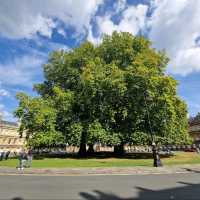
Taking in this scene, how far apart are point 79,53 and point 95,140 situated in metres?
15.4

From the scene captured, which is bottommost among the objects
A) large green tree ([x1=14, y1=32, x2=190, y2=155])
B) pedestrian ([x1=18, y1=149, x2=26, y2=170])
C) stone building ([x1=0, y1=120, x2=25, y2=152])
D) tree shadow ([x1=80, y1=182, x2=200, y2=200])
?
tree shadow ([x1=80, y1=182, x2=200, y2=200])

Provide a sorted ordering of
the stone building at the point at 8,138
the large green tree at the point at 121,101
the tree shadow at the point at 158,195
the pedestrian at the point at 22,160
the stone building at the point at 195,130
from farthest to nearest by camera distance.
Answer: the stone building at the point at 195,130 → the stone building at the point at 8,138 → the large green tree at the point at 121,101 → the pedestrian at the point at 22,160 → the tree shadow at the point at 158,195

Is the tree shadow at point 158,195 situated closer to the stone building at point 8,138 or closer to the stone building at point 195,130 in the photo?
the stone building at point 8,138

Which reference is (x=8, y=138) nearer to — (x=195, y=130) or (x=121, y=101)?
(x=195, y=130)

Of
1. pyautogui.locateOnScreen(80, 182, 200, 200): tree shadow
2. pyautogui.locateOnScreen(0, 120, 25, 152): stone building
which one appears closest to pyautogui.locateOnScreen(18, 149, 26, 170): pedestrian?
pyautogui.locateOnScreen(80, 182, 200, 200): tree shadow

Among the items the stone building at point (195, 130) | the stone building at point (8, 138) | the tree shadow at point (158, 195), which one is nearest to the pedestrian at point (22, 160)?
the tree shadow at point (158, 195)

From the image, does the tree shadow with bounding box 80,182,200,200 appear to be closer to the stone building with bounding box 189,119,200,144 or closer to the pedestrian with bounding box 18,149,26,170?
the pedestrian with bounding box 18,149,26,170

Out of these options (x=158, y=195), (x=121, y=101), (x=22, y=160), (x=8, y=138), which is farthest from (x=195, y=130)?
(x=158, y=195)

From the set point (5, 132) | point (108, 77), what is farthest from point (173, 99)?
point (5, 132)

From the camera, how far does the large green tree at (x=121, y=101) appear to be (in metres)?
40.8

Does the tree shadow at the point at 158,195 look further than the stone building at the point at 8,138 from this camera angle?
No

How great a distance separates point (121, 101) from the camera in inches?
1699

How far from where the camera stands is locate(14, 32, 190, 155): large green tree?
4081cm

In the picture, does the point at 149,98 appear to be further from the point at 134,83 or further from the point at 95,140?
the point at 95,140
